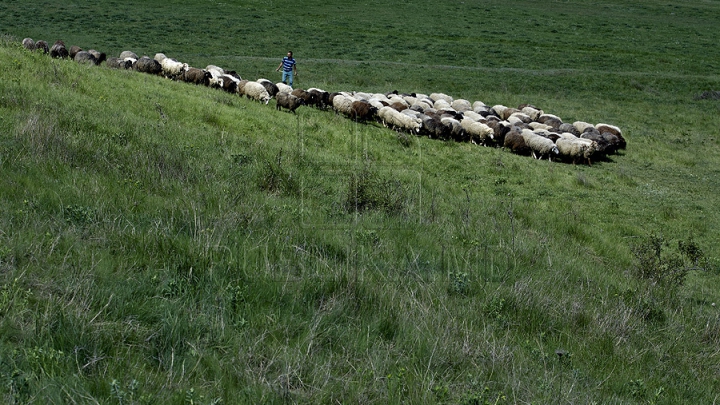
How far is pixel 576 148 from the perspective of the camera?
20.0 metres

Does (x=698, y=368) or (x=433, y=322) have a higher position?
(x=433, y=322)

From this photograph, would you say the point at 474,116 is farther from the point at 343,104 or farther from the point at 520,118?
the point at 343,104

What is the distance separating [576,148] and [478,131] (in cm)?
319

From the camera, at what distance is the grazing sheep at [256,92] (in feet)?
69.5

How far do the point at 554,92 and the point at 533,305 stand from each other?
1185 inches

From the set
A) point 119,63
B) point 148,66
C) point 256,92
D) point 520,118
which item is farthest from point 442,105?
point 119,63

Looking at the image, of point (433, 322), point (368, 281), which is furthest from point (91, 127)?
point (433, 322)

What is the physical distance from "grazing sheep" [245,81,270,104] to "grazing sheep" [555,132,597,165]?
997cm

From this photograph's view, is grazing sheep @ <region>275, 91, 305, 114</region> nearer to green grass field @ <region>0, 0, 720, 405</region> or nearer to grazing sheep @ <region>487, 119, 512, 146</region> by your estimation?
green grass field @ <region>0, 0, 720, 405</region>

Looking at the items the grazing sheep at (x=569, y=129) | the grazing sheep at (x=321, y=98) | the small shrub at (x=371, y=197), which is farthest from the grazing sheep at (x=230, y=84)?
the small shrub at (x=371, y=197)

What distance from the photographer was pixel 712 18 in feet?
218

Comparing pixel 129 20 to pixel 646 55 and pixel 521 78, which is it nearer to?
pixel 521 78

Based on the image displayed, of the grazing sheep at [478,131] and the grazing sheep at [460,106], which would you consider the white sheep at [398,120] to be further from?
the grazing sheep at [460,106]

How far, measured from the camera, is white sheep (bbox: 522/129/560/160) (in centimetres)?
1995
